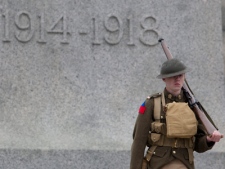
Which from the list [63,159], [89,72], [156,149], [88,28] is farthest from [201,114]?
[88,28]

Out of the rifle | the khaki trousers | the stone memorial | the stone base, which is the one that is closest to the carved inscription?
the stone memorial

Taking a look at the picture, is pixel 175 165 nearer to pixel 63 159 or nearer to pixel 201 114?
pixel 201 114

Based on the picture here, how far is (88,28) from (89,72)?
0.48 m

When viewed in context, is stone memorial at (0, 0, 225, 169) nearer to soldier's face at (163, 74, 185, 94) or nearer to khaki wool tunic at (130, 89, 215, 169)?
khaki wool tunic at (130, 89, 215, 169)

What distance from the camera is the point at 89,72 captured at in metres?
8.93

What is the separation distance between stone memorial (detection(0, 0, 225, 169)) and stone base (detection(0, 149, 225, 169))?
0.01 m

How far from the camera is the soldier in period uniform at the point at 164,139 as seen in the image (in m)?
6.50

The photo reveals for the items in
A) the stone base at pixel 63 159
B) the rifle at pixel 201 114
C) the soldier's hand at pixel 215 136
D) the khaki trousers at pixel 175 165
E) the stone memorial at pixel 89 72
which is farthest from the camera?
the stone memorial at pixel 89 72

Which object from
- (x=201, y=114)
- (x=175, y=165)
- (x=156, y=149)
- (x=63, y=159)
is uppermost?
(x=201, y=114)

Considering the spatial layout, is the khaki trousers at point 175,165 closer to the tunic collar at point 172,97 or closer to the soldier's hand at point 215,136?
the soldier's hand at point 215,136

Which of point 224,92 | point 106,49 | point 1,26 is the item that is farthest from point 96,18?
point 224,92

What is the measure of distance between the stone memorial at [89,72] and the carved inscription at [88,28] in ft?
0.03

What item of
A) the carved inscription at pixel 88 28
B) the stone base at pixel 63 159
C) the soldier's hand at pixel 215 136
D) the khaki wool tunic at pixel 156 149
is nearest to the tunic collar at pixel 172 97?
the khaki wool tunic at pixel 156 149

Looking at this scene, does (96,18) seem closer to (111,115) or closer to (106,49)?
(106,49)
